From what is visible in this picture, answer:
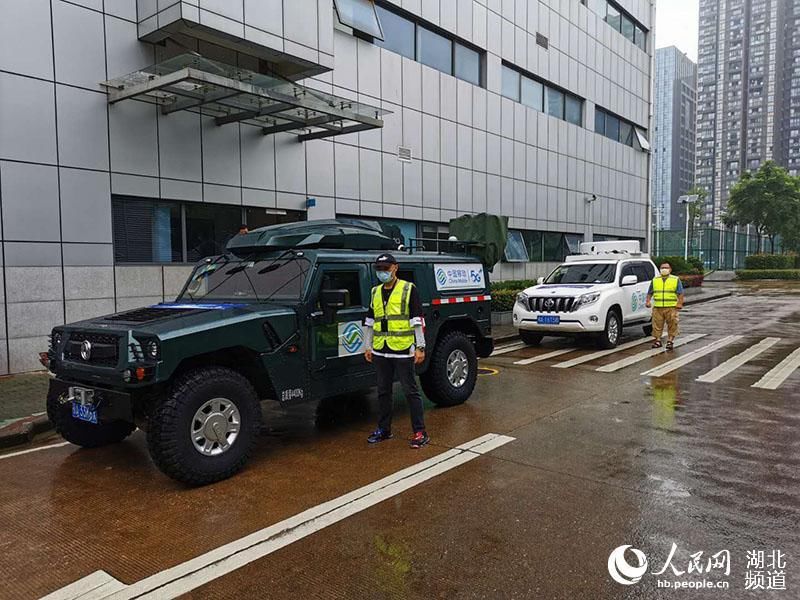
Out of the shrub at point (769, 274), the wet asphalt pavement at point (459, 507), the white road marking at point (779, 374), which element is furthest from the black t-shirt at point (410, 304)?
the shrub at point (769, 274)

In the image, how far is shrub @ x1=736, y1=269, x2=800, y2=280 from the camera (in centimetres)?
4406

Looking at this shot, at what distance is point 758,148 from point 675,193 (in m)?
18.5

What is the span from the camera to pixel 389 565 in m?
3.55

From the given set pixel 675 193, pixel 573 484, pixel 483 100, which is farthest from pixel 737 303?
pixel 675 193

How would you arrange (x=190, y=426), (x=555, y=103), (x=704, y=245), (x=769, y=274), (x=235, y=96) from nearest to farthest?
1. (x=190, y=426)
2. (x=235, y=96)
3. (x=555, y=103)
4. (x=769, y=274)
5. (x=704, y=245)

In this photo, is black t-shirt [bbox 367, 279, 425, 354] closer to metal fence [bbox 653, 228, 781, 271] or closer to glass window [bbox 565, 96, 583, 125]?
glass window [bbox 565, 96, 583, 125]

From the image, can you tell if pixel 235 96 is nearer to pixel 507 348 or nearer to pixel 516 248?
pixel 507 348

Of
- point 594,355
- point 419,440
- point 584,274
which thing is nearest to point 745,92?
point 584,274

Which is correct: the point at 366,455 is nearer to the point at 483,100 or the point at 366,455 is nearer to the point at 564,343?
the point at 564,343

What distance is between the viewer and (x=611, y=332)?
12406 mm

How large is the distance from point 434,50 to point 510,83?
4382 mm

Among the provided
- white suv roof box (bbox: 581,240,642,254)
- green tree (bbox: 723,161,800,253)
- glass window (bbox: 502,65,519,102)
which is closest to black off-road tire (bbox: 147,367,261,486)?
white suv roof box (bbox: 581,240,642,254)

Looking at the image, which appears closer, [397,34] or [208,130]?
[208,130]

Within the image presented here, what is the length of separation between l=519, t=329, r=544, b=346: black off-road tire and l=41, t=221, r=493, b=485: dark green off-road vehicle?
232 inches
